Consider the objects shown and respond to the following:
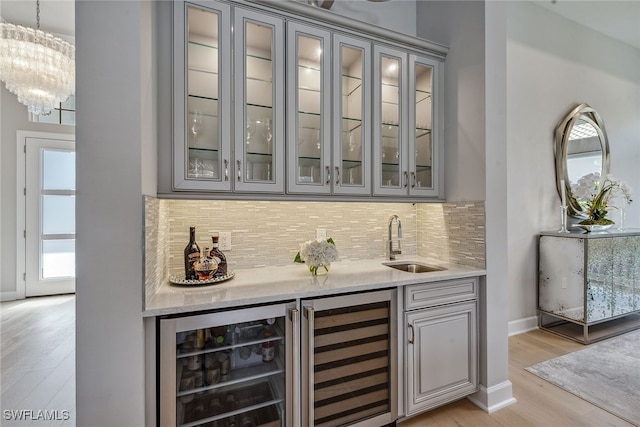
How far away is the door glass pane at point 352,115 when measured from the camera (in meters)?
1.90

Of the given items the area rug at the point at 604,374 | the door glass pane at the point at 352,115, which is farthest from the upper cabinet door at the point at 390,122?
the area rug at the point at 604,374

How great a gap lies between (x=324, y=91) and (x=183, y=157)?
0.97m

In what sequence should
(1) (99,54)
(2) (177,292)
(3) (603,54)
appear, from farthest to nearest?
(3) (603,54) → (2) (177,292) → (1) (99,54)

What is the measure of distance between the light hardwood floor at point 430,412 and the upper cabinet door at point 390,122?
1.59 metres

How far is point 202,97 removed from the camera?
1553mm

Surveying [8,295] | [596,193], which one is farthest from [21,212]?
[596,193]

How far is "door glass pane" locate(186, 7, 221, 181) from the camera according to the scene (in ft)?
5.00

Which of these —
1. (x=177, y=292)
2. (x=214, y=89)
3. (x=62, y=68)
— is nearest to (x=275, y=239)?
(x=177, y=292)

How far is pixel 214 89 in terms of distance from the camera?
1569mm

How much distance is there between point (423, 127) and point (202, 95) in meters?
1.57

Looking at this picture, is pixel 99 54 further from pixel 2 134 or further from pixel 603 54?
pixel 603 54

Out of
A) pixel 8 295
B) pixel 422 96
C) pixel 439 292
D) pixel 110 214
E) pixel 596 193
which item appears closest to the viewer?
pixel 110 214

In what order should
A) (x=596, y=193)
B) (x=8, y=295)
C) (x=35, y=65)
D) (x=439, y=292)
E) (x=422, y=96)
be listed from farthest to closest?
(x=8, y=295) < (x=596, y=193) < (x=35, y=65) < (x=422, y=96) < (x=439, y=292)

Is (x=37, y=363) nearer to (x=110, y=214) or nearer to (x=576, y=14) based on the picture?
(x=110, y=214)
